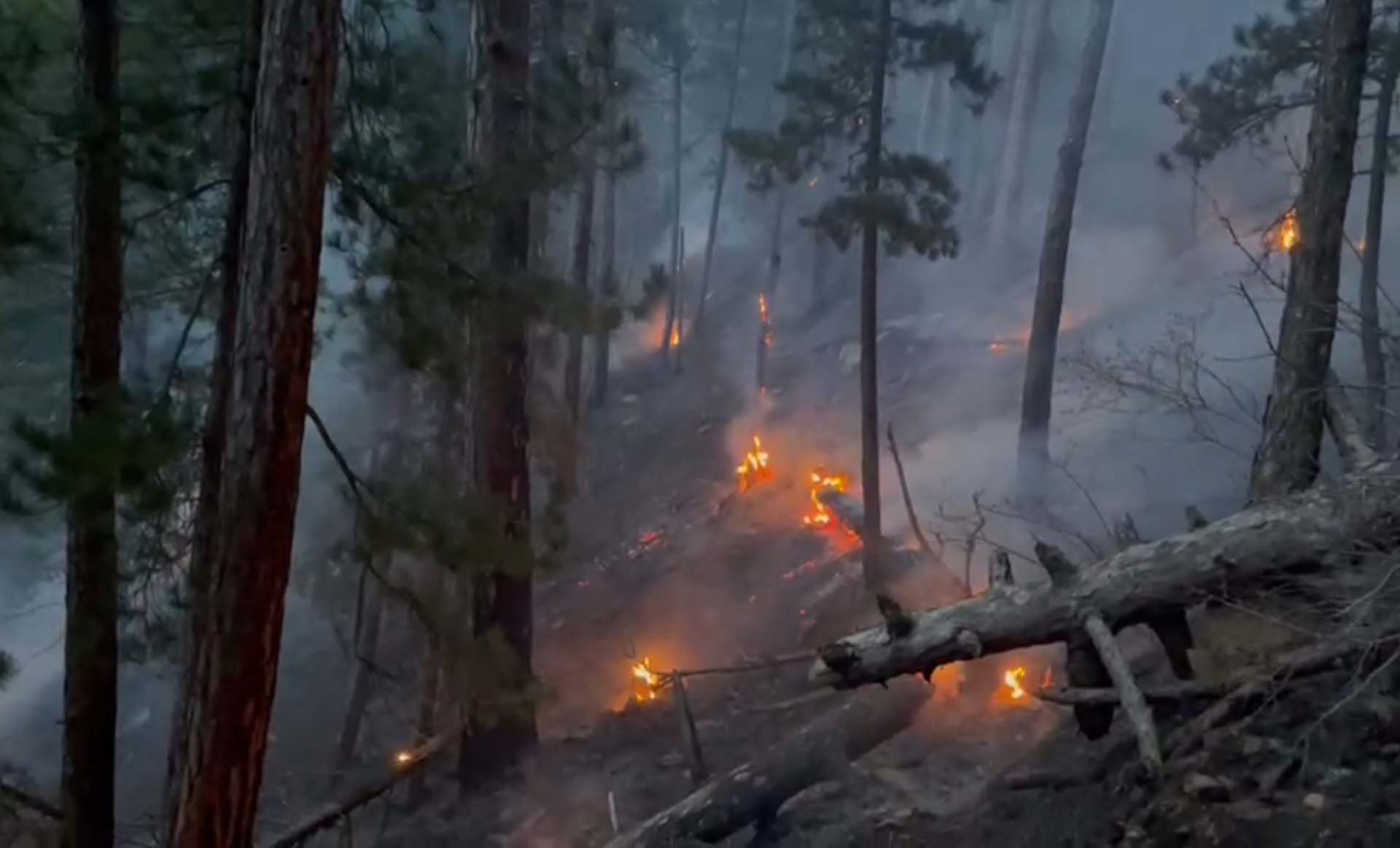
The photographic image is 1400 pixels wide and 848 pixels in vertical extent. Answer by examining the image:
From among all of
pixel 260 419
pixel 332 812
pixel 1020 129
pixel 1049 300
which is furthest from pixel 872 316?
pixel 1020 129

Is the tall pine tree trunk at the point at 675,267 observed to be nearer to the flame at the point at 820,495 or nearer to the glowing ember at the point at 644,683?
the flame at the point at 820,495

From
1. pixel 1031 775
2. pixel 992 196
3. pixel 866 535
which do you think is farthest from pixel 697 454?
pixel 1031 775

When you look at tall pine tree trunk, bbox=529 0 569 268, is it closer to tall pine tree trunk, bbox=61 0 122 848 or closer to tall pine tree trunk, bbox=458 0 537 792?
tall pine tree trunk, bbox=458 0 537 792

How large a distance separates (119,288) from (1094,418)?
1783cm

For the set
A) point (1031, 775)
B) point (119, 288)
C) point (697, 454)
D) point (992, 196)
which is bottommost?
point (1031, 775)

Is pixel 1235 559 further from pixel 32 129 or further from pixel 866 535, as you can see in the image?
pixel 866 535

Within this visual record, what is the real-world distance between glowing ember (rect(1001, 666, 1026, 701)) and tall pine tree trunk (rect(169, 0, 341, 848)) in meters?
7.18

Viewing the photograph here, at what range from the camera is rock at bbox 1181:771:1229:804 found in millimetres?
5539

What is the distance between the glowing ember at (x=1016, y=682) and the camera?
1082 cm

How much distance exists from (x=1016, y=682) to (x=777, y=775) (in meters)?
2.78

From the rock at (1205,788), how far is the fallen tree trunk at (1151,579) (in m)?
1.11

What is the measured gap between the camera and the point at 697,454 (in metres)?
25.5

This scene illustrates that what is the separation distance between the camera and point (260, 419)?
5637 millimetres

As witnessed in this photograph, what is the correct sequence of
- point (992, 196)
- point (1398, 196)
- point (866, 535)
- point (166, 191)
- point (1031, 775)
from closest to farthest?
point (166, 191), point (1031, 775), point (866, 535), point (1398, 196), point (992, 196)
